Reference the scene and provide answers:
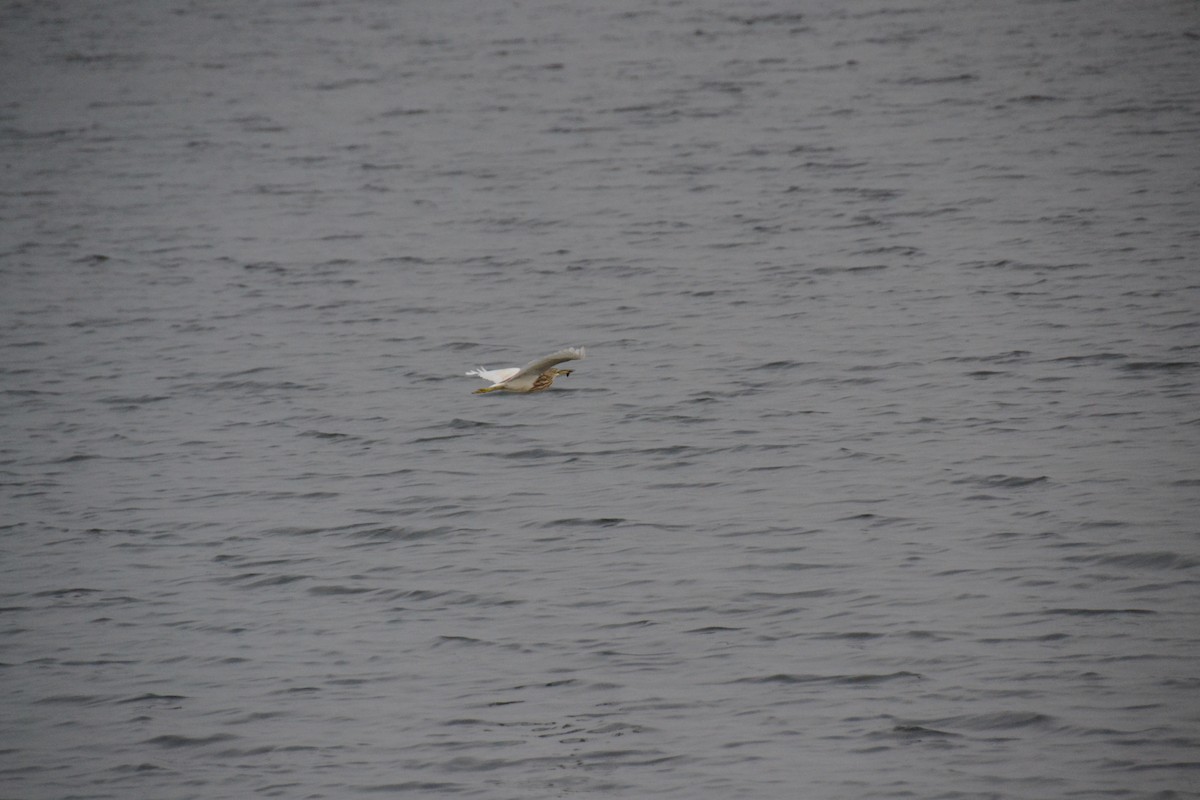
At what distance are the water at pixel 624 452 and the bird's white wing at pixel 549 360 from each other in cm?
61

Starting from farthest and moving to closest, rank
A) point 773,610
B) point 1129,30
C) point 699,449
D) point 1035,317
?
point 1129,30 < point 1035,317 < point 699,449 < point 773,610

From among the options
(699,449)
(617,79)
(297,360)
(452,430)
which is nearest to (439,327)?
(297,360)

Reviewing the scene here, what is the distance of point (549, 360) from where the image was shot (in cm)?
1491

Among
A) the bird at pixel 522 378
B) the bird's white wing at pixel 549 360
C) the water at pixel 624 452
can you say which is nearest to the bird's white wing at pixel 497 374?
the bird at pixel 522 378

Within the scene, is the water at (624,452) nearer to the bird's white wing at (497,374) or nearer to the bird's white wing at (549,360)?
the bird's white wing at (497,374)

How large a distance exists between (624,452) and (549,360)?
1122 mm

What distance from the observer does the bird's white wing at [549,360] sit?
14109 mm

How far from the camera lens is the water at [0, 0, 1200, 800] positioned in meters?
10.2

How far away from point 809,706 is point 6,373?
1201cm

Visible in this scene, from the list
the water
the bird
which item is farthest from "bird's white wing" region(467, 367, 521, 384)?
the water

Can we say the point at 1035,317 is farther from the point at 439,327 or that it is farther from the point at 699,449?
the point at 439,327

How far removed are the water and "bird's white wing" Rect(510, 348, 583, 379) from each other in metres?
0.61

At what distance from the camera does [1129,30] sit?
3441cm

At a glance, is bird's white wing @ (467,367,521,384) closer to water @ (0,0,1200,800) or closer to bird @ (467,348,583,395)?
bird @ (467,348,583,395)
